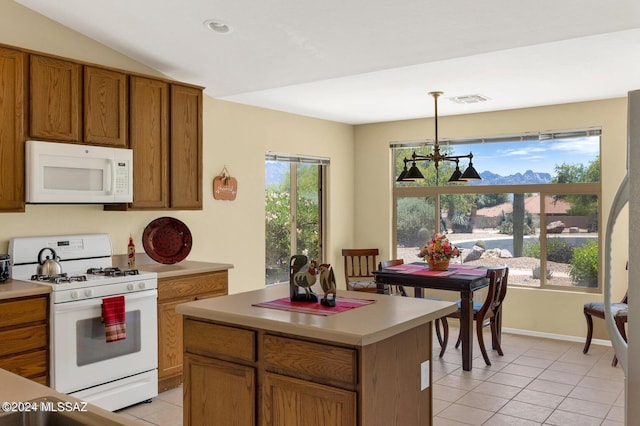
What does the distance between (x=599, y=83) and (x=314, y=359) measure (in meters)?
3.89

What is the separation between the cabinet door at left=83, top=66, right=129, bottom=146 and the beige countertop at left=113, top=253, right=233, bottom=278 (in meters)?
0.93

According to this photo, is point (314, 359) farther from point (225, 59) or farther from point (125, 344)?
point (225, 59)

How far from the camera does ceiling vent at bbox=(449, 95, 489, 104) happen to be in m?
5.23

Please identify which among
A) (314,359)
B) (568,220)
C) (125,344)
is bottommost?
(125,344)

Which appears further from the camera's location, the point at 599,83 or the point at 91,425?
the point at 599,83

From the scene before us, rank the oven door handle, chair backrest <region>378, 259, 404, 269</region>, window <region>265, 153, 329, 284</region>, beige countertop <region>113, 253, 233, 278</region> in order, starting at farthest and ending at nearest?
window <region>265, 153, 329, 284</region> < chair backrest <region>378, 259, 404, 269</region> < beige countertop <region>113, 253, 233, 278</region> < the oven door handle

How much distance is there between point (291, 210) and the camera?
20.7 feet

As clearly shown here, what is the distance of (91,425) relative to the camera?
125 centimetres

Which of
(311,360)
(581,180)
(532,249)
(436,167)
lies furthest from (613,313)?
(311,360)

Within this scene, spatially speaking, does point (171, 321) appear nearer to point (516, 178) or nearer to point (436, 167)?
point (436, 167)

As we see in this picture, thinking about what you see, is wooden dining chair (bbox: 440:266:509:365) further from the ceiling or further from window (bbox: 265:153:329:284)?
window (bbox: 265:153:329:284)

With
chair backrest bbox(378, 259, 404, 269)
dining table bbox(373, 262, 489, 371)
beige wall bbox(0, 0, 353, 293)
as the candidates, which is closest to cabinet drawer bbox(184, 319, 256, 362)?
beige wall bbox(0, 0, 353, 293)

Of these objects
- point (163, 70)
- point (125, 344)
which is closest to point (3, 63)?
point (163, 70)

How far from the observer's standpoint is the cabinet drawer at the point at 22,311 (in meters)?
3.00
